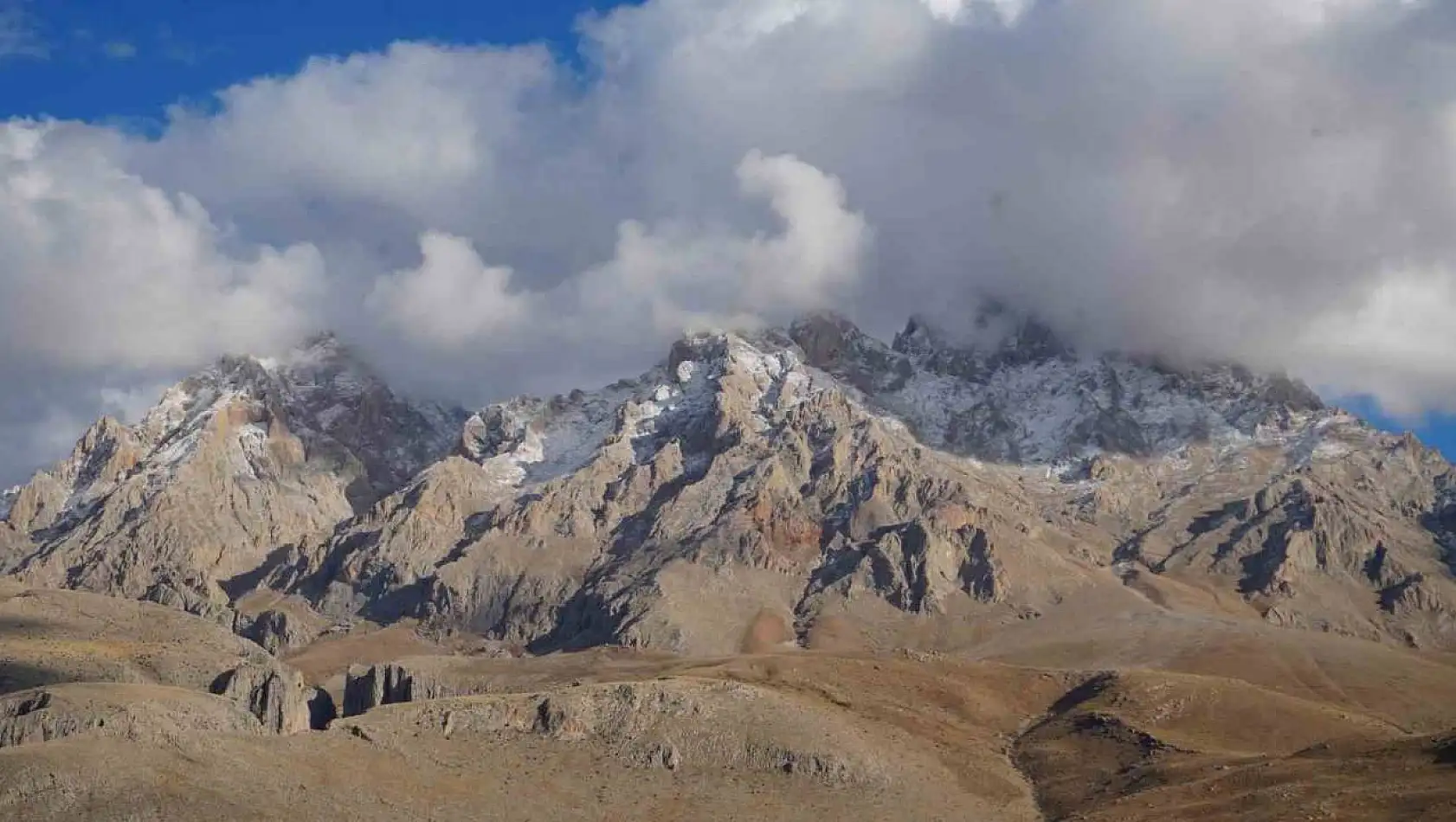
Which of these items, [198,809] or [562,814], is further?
[562,814]

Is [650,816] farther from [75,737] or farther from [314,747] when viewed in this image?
[75,737]

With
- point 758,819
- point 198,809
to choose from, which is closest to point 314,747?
point 198,809

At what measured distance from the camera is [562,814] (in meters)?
192

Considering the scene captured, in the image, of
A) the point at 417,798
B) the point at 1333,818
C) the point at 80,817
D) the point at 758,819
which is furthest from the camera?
the point at 758,819

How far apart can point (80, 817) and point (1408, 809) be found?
13480 cm

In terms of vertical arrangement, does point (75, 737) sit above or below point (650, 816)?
above

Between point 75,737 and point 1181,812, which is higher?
point 75,737

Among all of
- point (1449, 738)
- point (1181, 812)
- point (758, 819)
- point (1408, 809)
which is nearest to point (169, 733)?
point (758, 819)

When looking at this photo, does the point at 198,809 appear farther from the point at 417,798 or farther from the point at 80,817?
the point at 417,798

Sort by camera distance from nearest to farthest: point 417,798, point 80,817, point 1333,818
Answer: point 80,817, point 1333,818, point 417,798

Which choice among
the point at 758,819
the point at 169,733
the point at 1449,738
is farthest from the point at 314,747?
the point at 1449,738

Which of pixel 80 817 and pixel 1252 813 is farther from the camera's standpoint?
pixel 1252 813

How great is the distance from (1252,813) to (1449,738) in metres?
28.6

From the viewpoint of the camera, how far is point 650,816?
642ft
